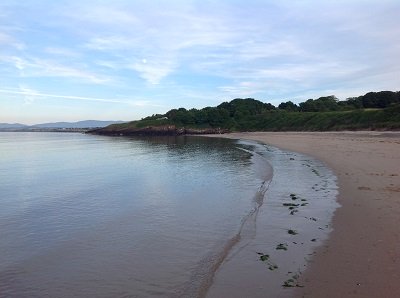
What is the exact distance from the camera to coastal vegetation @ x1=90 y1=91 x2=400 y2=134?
60406 mm

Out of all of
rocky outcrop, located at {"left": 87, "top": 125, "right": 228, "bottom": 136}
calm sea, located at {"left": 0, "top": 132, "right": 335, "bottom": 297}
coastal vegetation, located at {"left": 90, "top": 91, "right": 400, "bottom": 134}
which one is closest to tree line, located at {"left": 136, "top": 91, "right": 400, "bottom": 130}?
coastal vegetation, located at {"left": 90, "top": 91, "right": 400, "bottom": 134}

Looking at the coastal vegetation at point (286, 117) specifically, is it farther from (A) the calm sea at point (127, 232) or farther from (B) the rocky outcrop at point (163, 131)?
(A) the calm sea at point (127, 232)

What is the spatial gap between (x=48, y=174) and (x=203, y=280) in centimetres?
1801

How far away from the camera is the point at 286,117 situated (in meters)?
92.4

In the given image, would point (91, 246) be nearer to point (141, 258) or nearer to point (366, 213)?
point (141, 258)

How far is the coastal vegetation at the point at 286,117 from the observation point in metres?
60.4

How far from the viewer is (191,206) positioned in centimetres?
1209

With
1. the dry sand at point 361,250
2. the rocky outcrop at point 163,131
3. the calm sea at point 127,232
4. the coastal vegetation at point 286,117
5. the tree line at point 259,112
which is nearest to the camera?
the dry sand at point 361,250

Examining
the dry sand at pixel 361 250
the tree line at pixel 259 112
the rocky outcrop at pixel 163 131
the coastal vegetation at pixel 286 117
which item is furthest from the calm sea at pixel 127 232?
the rocky outcrop at pixel 163 131

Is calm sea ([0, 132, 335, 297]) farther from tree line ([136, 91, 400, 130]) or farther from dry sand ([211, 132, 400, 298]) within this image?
tree line ([136, 91, 400, 130])

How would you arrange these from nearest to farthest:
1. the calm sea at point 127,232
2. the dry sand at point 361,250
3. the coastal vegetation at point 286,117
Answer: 1. the dry sand at point 361,250
2. the calm sea at point 127,232
3. the coastal vegetation at point 286,117

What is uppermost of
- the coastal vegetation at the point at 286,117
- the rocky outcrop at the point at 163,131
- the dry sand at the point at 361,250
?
the coastal vegetation at the point at 286,117

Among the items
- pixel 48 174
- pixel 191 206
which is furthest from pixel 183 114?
pixel 191 206

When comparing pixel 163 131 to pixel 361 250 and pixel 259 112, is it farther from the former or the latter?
pixel 361 250
